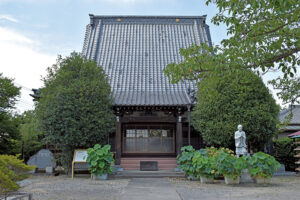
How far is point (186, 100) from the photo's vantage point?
15.2m

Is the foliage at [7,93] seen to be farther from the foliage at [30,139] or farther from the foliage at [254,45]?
the foliage at [254,45]

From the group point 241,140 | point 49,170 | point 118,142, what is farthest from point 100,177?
point 241,140

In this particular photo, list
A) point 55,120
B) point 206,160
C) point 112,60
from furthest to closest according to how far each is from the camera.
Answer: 1. point 112,60
2. point 55,120
3. point 206,160

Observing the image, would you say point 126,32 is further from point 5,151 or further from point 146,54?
point 5,151

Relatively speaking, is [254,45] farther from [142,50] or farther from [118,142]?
[142,50]

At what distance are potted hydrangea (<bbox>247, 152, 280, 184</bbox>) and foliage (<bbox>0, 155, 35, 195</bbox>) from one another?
306 inches

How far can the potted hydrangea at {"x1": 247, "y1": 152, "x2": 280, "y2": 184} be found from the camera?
10.2 metres

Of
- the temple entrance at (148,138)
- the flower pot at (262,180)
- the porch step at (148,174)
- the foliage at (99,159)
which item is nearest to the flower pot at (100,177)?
the foliage at (99,159)

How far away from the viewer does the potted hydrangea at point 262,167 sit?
401 inches

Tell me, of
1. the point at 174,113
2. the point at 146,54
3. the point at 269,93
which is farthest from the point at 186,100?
the point at 146,54

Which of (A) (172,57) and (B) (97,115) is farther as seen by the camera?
(A) (172,57)

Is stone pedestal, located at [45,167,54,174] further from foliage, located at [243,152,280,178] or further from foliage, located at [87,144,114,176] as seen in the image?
foliage, located at [243,152,280,178]

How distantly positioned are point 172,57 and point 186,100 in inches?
207

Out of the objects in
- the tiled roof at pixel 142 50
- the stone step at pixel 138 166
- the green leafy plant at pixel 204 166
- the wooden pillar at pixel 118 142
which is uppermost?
the tiled roof at pixel 142 50
